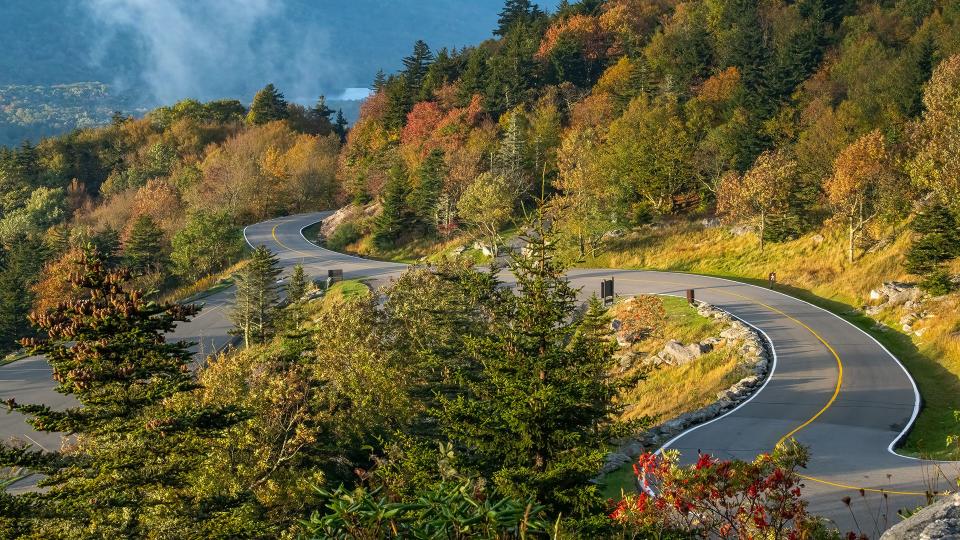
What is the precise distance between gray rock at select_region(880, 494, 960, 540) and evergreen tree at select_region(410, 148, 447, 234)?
182 feet

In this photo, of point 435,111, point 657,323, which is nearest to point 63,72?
point 435,111

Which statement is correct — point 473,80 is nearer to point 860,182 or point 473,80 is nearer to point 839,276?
point 860,182

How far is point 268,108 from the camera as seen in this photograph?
340 ft

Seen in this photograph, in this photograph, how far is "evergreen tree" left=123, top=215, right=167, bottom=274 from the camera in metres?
58.9

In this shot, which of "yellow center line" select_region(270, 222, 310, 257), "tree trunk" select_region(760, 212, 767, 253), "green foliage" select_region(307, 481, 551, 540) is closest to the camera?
"green foliage" select_region(307, 481, 551, 540)

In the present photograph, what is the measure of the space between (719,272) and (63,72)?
17645 centimetres

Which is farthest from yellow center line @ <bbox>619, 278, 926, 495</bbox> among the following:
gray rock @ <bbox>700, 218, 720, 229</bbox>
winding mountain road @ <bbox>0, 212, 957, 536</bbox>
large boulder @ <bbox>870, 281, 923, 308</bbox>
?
gray rock @ <bbox>700, 218, 720, 229</bbox>

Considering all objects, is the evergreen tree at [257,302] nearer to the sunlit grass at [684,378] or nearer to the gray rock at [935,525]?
the sunlit grass at [684,378]

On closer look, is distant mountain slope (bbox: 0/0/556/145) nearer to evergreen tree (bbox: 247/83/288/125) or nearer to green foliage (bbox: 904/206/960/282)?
evergreen tree (bbox: 247/83/288/125)

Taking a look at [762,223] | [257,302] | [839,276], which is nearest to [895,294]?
[839,276]

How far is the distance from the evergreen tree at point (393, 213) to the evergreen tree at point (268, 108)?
4788 centimetres

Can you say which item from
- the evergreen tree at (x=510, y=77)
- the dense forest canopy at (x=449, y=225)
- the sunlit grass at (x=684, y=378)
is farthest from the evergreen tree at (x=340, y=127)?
the sunlit grass at (x=684, y=378)

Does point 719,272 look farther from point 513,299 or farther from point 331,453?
point 513,299

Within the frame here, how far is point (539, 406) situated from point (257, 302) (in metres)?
30.0
